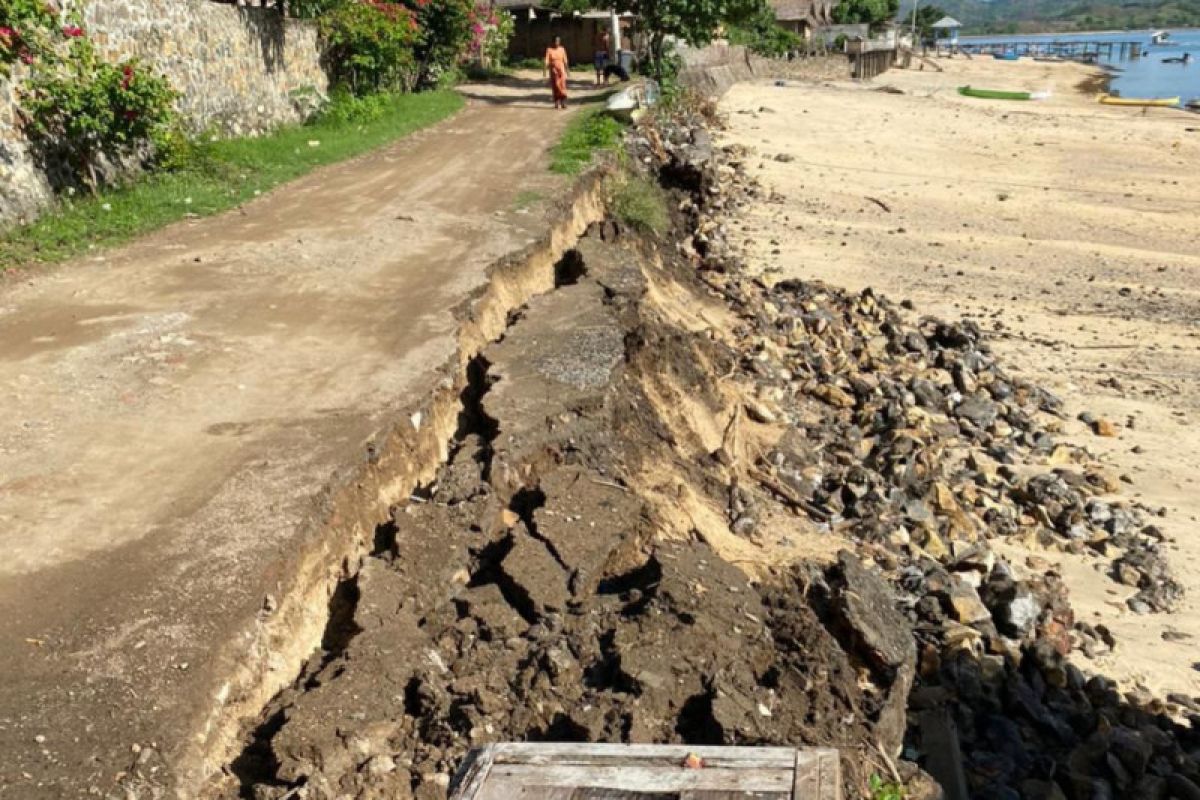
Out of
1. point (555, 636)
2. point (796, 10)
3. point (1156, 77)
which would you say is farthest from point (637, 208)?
point (1156, 77)

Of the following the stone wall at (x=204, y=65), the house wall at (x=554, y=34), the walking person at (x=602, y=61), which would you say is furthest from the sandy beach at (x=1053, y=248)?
the stone wall at (x=204, y=65)

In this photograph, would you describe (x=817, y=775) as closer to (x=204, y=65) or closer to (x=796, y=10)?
(x=204, y=65)

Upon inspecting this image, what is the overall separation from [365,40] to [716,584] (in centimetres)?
1740

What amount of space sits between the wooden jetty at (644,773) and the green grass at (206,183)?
806 cm

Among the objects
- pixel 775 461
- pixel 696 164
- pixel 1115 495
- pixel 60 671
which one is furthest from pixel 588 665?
pixel 696 164

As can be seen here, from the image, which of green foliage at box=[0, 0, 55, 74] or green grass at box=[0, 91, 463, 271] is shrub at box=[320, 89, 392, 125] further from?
green foliage at box=[0, 0, 55, 74]

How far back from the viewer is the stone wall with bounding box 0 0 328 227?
1088cm

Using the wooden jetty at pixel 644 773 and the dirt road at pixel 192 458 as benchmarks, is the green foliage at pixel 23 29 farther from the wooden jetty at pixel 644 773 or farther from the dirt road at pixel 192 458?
the wooden jetty at pixel 644 773

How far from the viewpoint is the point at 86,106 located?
11.5 meters

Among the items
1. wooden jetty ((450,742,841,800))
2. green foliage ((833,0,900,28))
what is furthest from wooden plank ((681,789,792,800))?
green foliage ((833,0,900,28))

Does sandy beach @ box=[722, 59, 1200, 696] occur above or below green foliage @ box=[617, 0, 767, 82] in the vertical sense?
below

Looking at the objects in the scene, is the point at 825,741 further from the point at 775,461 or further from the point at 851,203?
the point at 851,203

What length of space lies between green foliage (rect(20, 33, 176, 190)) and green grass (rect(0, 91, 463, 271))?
50 cm

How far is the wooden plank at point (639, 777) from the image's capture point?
3.51 metres
